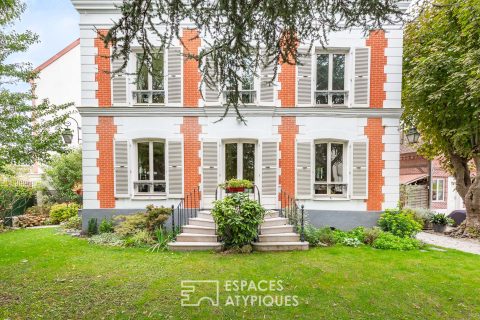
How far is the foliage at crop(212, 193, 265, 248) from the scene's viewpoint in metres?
5.93

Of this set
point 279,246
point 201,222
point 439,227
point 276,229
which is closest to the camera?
point 279,246

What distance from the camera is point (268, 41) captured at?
414 centimetres

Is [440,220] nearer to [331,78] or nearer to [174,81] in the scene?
[331,78]

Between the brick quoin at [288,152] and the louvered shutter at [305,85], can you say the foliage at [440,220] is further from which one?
the louvered shutter at [305,85]

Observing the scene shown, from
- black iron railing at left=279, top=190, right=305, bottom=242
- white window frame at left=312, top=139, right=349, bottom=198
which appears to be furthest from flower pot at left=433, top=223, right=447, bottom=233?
black iron railing at left=279, top=190, right=305, bottom=242

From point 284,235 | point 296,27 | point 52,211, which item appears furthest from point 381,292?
point 52,211

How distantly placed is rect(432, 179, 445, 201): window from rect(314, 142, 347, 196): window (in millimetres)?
11602

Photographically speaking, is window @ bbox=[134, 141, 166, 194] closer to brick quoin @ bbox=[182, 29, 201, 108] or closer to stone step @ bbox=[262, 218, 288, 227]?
brick quoin @ bbox=[182, 29, 201, 108]

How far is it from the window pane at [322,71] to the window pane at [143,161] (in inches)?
226

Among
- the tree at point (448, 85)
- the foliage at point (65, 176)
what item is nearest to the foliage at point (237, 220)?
the tree at point (448, 85)

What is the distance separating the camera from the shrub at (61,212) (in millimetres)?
10242

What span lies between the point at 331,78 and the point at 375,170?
315 centimetres

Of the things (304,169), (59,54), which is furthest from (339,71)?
(59,54)

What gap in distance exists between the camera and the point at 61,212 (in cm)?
1036
